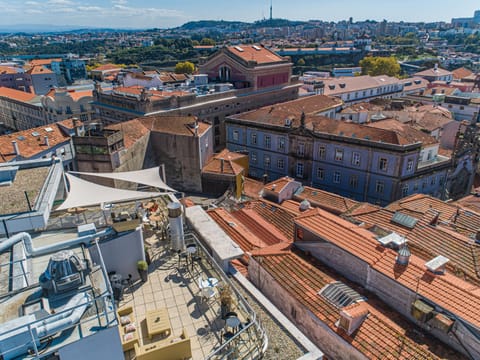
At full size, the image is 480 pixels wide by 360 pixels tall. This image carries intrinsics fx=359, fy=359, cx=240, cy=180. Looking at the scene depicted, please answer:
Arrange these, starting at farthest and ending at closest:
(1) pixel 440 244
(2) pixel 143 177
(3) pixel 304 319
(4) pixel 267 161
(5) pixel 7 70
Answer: (5) pixel 7 70 → (4) pixel 267 161 → (1) pixel 440 244 → (2) pixel 143 177 → (3) pixel 304 319

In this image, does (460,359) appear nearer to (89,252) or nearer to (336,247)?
(336,247)

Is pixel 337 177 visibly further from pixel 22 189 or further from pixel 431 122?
pixel 22 189

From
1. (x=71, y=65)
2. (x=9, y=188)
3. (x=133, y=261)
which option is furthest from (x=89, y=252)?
(x=71, y=65)

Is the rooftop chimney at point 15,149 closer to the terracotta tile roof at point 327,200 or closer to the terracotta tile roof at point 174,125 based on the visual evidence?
the terracotta tile roof at point 174,125

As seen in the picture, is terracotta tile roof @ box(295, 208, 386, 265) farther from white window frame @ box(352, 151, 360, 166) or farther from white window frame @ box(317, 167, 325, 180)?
white window frame @ box(317, 167, 325, 180)

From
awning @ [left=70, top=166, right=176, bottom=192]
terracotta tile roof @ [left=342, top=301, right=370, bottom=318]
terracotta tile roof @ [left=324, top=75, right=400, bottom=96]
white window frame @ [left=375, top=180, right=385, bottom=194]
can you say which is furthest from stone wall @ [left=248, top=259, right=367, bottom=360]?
terracotta tile roof @ [left=324, top=75, right=400, bottom=96]

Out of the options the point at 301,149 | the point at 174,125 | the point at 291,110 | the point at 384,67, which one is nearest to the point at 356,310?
the point at 174,125
